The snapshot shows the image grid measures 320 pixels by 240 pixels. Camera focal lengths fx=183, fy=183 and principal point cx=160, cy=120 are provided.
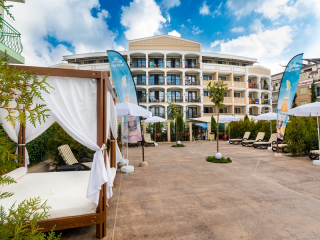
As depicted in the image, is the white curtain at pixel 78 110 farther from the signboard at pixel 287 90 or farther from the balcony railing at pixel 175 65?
the balcony railing at pixel 175 65

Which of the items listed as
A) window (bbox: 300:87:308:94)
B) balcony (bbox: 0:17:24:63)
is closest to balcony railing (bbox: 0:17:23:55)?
balcony (bbox: 0:17:24:63)

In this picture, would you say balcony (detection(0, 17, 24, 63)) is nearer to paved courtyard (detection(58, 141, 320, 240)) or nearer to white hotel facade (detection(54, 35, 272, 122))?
paved courtyard (detection(58, 141, 320, 240))

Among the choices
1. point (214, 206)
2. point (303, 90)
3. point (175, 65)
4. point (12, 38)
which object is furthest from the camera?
point (303, 90)

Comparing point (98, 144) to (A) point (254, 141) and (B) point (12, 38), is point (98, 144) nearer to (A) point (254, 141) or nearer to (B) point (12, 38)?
(B) point (12, 38)

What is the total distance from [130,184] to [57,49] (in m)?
29.8

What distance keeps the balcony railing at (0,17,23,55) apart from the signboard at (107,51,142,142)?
4.03 metres

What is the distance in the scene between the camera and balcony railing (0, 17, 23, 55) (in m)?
7.11

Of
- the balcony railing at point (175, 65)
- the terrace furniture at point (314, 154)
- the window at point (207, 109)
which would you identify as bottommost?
the terrace furniture at point (314, 154)

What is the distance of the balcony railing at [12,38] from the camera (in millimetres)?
7108

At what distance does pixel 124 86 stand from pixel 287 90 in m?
7.29

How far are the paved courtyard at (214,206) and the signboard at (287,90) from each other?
2997mm

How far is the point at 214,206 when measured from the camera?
Answer: 349 centimetres

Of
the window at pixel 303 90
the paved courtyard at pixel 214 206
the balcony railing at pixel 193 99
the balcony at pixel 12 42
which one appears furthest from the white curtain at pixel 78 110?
the window at pixel 303 90

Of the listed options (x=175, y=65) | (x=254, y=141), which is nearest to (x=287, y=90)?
(x=254, y=141)
